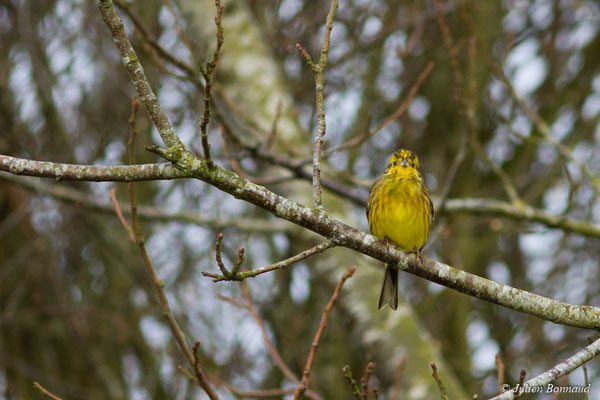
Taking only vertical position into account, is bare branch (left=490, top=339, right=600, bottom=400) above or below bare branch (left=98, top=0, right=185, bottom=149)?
below

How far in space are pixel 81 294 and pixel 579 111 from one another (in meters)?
6.68

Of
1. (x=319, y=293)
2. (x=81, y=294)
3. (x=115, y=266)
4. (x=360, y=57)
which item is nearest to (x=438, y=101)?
(x=360, y=57)

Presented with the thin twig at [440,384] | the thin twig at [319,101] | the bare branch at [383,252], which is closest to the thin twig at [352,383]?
the thin twig at [440,384]

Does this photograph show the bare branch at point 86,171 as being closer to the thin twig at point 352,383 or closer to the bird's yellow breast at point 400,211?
the thin twig at point 352,383

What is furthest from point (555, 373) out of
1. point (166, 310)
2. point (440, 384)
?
point (166, 310)

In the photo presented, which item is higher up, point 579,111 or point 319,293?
point 579,111

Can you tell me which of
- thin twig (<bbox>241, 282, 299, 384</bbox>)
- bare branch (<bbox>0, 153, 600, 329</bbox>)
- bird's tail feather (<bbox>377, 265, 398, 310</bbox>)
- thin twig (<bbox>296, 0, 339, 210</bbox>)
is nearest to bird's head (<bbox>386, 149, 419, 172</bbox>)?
bird's tail feather (<bbox>377, 265, 398, 310</bbox>)

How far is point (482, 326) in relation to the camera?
8961mm

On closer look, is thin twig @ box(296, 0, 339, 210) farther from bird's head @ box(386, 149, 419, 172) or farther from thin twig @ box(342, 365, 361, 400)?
bird's head @ box(386, 149, 419, 172)

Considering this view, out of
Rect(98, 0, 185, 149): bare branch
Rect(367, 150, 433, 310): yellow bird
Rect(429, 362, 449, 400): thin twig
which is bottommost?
Rect(429, 362, 449, 400): thin twig

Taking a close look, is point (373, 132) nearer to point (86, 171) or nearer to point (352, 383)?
point (352, 383)

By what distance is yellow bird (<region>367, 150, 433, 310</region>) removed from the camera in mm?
4480

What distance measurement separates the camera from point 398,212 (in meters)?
4.51

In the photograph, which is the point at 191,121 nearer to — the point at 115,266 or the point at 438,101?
the point at 115,266
